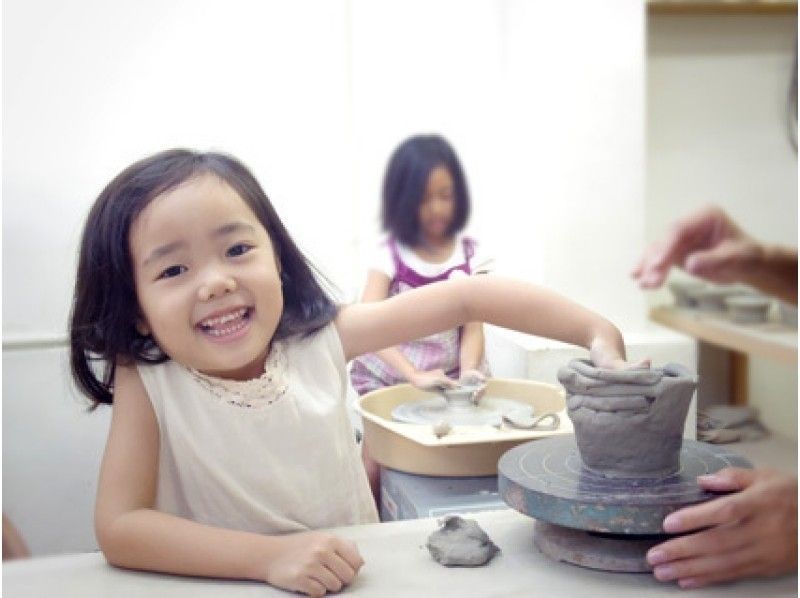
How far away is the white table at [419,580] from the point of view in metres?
0.73

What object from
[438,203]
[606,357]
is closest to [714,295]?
[606,357]

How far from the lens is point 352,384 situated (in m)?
0.95

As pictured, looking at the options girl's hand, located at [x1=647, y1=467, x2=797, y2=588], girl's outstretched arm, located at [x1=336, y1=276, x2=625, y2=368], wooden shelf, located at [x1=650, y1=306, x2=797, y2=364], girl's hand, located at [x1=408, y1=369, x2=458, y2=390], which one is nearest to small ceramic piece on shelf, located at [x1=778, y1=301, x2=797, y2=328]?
wooden shelf, located at [x1=650, y1=306, x2=797, y2=364]

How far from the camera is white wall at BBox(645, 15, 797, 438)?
682mm

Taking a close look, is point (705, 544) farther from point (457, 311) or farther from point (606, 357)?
point (457, 311)

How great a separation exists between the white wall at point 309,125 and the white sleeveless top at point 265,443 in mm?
67

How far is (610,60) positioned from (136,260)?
40cm

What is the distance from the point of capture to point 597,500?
2.36 feet

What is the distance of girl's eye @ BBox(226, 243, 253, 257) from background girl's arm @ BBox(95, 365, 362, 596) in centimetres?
14

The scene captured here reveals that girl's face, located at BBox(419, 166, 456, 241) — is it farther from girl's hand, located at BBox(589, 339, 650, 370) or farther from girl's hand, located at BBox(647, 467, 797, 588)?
girl's hand, located at BBox(647, 467, 797, 588)

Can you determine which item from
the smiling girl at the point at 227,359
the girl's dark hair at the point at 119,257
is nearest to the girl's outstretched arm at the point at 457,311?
the smiling girl at the point at 227,359

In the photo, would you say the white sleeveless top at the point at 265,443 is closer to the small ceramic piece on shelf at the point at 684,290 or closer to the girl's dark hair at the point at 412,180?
the girl's dark hair at the point at 412,180

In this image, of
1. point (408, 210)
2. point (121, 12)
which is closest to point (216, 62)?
point (121, 12)

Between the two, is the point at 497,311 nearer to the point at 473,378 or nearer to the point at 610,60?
the point at 473,378
